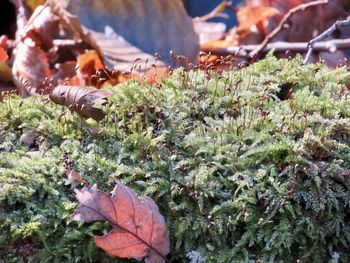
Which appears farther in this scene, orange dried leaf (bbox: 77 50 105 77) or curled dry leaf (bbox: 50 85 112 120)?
orange dried leaf (bbox: 77 50 105 77)

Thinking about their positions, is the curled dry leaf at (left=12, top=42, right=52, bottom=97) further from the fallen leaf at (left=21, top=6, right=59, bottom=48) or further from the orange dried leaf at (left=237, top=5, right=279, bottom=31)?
the orange dried leaf at (left=237, top=5, right=279, bottom=31)

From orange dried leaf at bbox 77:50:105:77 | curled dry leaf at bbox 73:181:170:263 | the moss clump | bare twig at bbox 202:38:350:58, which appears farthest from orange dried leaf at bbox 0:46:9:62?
curled dry leaf at bbox 73:181:170:263

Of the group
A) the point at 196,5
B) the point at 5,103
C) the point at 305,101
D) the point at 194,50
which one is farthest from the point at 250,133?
the point at 196,5

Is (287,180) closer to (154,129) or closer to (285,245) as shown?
(285,245)

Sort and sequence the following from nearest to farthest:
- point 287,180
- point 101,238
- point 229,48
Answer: point 101,238
point 287,180
point 229,48

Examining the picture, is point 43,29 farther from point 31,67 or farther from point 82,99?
point 82,99

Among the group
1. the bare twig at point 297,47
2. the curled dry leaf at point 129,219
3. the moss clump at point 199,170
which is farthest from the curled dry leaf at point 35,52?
the curled dry leaf at point 129,219

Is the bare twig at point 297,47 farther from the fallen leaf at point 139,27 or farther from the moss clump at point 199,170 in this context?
the moss clump at point 199,170
